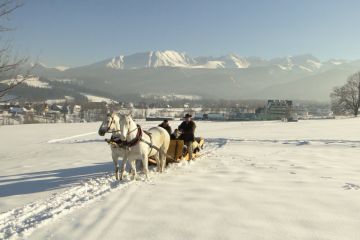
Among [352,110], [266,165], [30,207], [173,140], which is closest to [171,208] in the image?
[30,207]

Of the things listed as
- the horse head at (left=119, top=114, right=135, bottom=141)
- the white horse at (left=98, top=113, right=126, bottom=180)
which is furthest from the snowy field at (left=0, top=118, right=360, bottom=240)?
the horse head at (left=119, top=114, right=135, bottom=141)

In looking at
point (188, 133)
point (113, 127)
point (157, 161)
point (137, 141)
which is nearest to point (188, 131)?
point (188, 133)

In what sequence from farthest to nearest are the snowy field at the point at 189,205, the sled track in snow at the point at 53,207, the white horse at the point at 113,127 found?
the white horse at the point at 113,127 < the sled track in snow at the point at 53,207 < the snowy field at the point at 189,205

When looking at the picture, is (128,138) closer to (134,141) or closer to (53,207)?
(134,141)

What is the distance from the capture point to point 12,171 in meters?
16.6

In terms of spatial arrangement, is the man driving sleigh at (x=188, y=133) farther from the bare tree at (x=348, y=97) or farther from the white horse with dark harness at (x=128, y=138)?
the bare tree at (x=348, y=97)

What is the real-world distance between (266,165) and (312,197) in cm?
603

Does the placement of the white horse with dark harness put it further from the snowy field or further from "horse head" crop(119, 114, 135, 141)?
the snowy field

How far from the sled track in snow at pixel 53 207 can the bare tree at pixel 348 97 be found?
97090mm

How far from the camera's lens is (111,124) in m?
11.1

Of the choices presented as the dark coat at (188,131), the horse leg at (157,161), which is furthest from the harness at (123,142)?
the dark coat at (188,131)

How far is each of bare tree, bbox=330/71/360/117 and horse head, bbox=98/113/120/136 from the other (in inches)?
3826

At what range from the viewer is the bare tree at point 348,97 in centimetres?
9789

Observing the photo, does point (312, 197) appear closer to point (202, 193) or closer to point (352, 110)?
point (202, 193)
